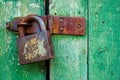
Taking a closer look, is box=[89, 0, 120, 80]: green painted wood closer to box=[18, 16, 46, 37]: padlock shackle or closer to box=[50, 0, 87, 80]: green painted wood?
box=[50, 0, 87, 80]: green painted wood

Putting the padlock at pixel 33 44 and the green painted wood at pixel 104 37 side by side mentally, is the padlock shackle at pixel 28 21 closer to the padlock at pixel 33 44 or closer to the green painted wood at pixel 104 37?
the padlock at pixel 33 44

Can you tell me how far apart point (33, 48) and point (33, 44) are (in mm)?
15

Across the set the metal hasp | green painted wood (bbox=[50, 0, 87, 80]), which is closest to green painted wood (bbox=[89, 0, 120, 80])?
green painted wood (bbox=[50, 0, 87, 80])

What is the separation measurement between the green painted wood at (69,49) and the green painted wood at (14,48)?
6 centimetres

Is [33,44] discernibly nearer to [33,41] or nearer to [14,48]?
[33,41]

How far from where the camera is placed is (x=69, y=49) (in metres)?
1.09

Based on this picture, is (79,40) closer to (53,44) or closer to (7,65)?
(53,44)

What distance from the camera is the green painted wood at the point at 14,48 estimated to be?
1083 millimetres

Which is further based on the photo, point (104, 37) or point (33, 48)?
point (104, 37)

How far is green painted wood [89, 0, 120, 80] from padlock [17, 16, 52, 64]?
217 millimetres

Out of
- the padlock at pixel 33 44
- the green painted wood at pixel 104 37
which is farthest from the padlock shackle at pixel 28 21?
the green painted wood at pixel 104 37

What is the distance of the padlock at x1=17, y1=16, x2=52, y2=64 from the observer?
3.16 feet

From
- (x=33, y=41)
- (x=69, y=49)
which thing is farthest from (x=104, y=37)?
(x=33, y=41)

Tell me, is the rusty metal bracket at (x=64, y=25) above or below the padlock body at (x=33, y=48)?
above
